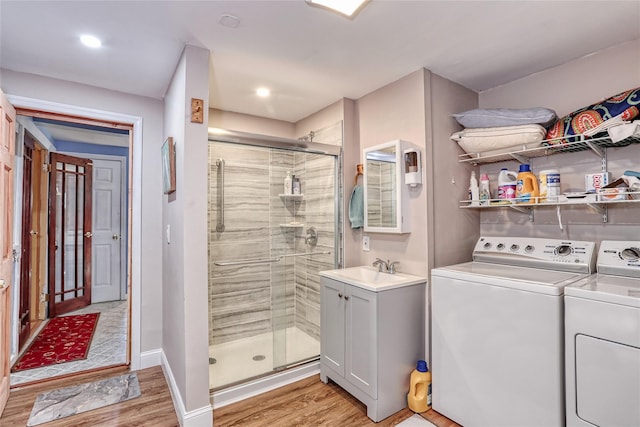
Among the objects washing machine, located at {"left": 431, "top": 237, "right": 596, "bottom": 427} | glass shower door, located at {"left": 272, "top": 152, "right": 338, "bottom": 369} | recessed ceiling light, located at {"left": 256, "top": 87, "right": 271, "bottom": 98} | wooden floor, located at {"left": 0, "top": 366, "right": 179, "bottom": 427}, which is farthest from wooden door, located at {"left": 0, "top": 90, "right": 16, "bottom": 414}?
washing machine, located at {"left": 431, "top": 237, "right": 596, "bottom": 427}

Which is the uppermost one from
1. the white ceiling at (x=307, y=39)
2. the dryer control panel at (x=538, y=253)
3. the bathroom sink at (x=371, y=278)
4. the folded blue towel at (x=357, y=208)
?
the white ceiling at (x=307, y=39)

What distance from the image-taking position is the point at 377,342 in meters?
1.94

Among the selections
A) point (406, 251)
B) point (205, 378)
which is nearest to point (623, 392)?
point (406, 251)

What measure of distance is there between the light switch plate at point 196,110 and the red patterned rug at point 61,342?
95.9 inches

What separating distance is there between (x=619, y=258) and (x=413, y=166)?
1.22 meters

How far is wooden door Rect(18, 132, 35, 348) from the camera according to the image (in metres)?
3.00

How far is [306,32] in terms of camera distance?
176 cm

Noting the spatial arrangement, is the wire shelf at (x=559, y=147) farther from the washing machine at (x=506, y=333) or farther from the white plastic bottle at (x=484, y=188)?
the washing machine at (x=506, y=333)

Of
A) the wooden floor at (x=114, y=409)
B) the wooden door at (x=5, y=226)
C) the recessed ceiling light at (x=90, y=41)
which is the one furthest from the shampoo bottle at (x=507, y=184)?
the wooden door at (x=5, y=226)

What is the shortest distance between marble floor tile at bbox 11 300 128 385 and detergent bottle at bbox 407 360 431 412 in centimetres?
237

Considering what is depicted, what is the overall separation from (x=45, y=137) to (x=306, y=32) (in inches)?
147

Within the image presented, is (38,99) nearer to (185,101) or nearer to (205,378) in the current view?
(185,101)

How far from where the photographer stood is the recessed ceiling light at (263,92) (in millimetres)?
2555

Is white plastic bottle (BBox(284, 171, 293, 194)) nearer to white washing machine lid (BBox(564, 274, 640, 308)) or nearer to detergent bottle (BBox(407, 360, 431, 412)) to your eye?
detergent bottle (BBox(407, 360, 431, 412))
